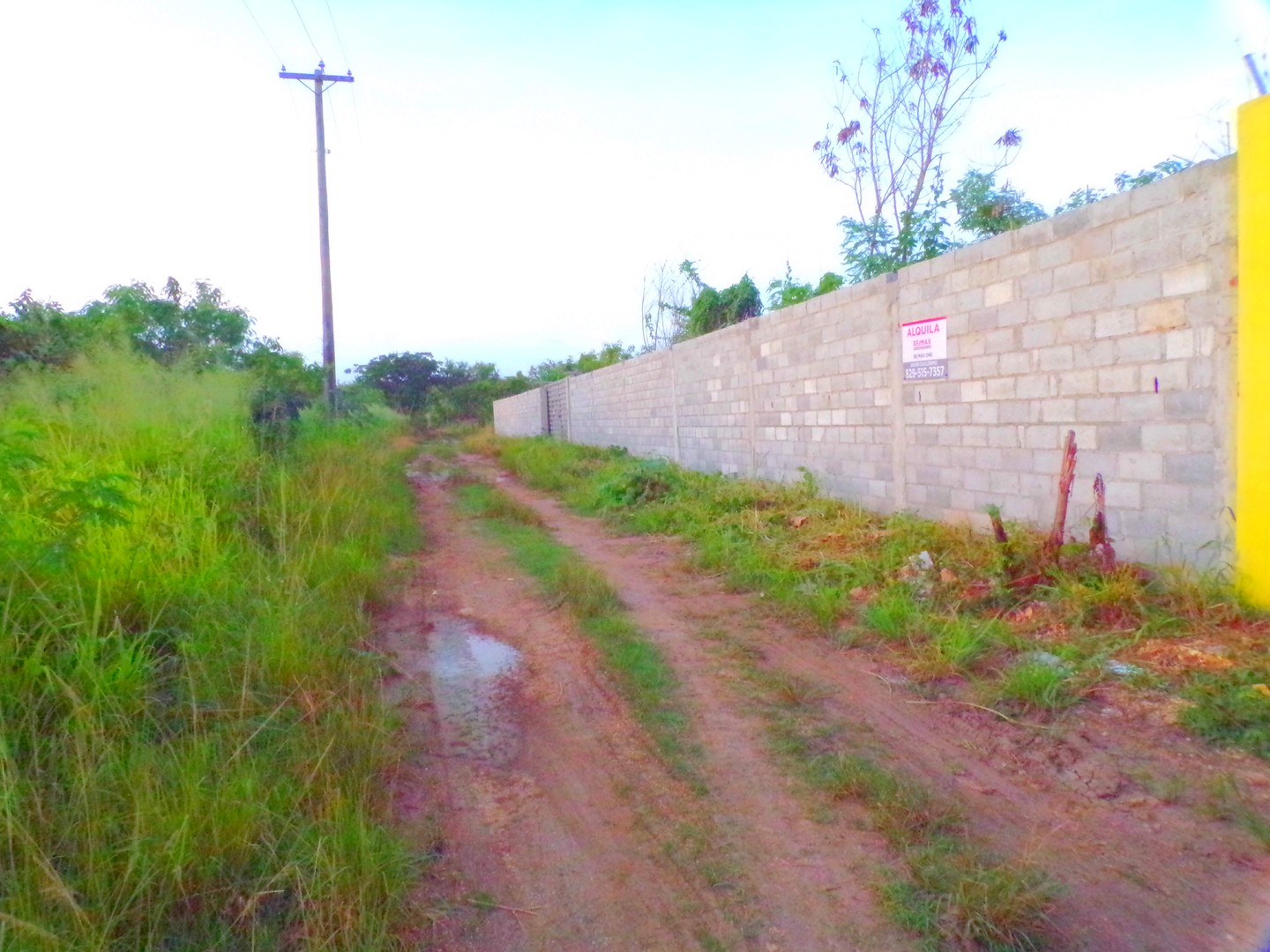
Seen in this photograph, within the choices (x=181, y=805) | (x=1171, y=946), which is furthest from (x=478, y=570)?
(x=1171, y=946)

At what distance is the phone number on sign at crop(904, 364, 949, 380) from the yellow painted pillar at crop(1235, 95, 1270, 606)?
2.50 meters

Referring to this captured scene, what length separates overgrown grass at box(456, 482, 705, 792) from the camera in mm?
3692

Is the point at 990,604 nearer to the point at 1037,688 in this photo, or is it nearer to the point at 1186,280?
the point at 1037,688

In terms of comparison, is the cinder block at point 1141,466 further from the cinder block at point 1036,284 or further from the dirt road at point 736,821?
the dirt road at point 736,821

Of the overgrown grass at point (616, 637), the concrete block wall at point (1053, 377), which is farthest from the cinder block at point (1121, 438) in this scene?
the overgrown grass at point (616, 637)

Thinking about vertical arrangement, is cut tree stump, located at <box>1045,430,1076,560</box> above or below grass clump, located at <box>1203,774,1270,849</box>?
above

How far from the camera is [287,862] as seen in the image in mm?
2486

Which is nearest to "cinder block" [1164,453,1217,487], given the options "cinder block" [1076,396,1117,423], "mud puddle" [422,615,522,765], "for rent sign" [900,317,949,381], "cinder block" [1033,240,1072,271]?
"cinder block" [1076,396,1117,423]

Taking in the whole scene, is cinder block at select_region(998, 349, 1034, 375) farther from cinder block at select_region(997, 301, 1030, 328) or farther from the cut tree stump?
the cut tree stump

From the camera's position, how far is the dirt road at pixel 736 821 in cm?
242

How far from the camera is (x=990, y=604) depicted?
489 cm

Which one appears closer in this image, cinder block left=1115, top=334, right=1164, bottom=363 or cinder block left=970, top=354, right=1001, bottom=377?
cinder block left=1115, top=334, right=1164, bottom=363

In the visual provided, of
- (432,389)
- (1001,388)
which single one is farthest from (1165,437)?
(432,389)

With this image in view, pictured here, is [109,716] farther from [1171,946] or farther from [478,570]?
[478,570]
